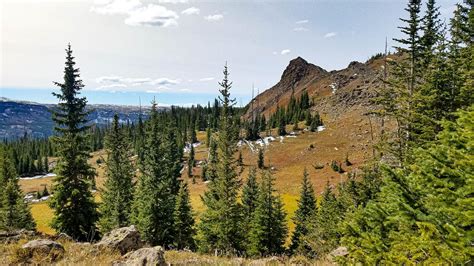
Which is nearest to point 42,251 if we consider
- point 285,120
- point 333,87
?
point 285,120

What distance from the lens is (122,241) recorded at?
1068cm

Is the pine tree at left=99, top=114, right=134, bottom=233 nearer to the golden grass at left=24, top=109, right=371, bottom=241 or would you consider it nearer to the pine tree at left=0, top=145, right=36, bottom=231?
the pine tree at left=0, top=145, right=36, bottom=231

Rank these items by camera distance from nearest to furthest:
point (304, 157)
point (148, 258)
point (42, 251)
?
point (148, 258)
point (42, 251)
point (304, 157)

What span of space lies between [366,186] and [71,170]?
22.5 metres

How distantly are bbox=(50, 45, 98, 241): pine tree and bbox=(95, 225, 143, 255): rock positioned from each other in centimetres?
1740

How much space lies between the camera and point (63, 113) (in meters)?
28.1

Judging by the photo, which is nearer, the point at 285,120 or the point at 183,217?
the point at 183,217

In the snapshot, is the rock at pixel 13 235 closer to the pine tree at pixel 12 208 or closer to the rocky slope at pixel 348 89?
the pine tree at pixel 12 208

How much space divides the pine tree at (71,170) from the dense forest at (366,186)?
0.08 meters

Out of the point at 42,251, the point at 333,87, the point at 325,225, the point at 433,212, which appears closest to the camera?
the point at 433,212

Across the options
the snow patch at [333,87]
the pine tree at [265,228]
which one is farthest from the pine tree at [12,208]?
the snow patch at [333,87]

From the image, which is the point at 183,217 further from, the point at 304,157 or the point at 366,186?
the point at 304,157

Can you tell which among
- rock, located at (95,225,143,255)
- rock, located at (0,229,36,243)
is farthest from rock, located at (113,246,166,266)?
rock, located at (0,229,36,243)

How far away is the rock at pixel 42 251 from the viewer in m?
8.05
